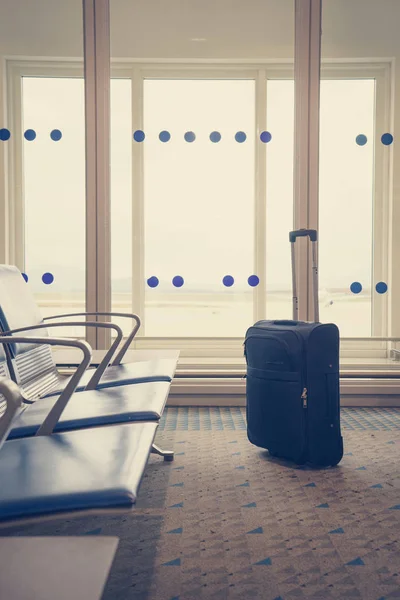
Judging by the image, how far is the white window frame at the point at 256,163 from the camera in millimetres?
3926

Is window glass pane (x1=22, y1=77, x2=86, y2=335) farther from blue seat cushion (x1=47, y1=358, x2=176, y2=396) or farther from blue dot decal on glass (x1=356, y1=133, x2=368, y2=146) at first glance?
blue dot decal on glass (x1=356, y1=133, x2=368, y2=146)

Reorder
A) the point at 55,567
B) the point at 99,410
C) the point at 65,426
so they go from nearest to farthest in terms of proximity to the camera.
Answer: the point at 55,567
the point at 65,426
the point at 99,410

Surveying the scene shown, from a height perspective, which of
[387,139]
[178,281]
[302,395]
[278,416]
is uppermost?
[387,139]

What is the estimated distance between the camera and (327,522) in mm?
1944

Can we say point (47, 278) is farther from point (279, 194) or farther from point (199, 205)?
point (279, 194)

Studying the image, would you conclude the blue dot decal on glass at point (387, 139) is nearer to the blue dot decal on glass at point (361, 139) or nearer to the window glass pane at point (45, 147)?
the blue dot decal on glass at point (361, 139)

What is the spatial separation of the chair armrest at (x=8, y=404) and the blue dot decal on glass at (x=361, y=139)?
11.7 feet

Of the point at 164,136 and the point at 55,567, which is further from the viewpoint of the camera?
the point at 164,136

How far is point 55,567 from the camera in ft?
2.32

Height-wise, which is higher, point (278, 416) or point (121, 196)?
point (121, 196)

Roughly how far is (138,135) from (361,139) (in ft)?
4.99

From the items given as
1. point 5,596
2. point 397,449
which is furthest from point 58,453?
point 397,449

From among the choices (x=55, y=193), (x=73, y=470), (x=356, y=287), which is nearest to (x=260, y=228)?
(x=356, y=287)

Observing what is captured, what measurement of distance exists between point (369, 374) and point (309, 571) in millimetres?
2481
